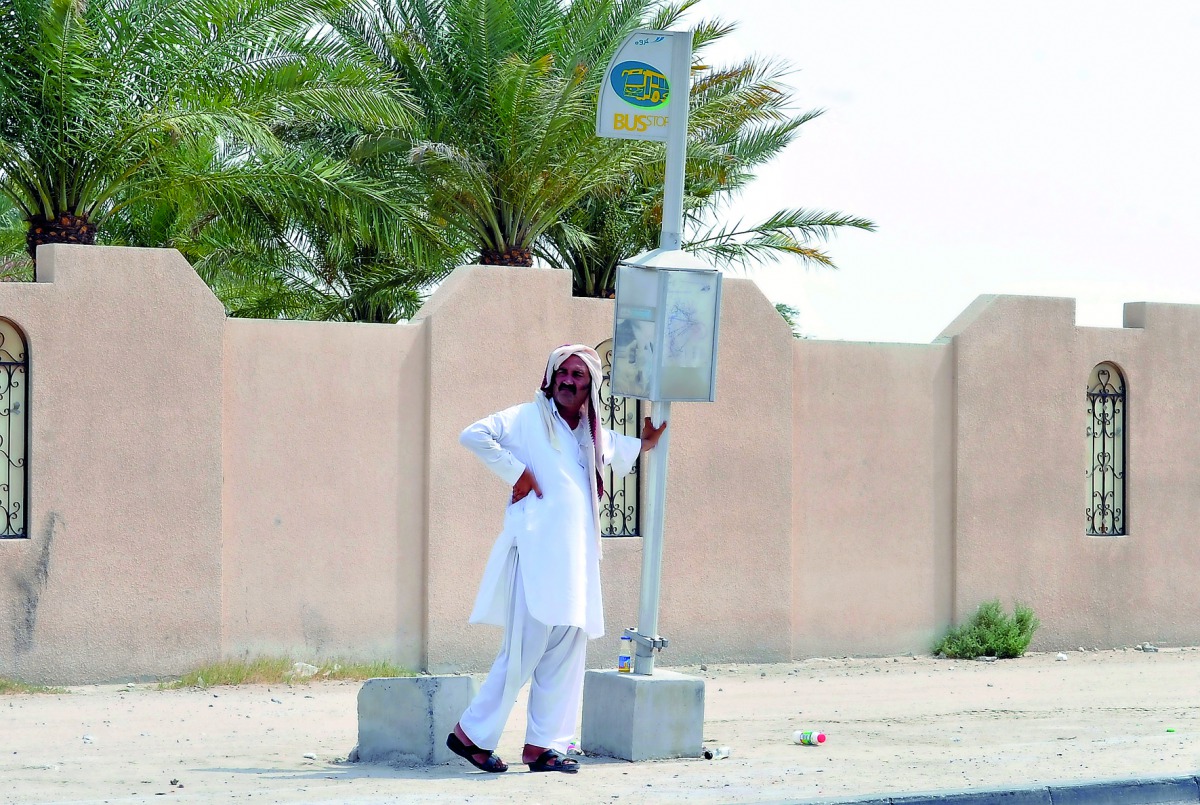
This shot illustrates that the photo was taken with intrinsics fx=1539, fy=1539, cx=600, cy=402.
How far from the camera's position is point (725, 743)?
7.61 m

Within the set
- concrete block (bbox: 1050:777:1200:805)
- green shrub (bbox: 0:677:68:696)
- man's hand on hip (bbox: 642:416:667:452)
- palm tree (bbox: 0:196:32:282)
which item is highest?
palm tree (bbox: 0:196:32:282)

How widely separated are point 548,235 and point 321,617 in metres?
7.70

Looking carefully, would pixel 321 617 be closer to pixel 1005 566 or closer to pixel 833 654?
pixel 833 654

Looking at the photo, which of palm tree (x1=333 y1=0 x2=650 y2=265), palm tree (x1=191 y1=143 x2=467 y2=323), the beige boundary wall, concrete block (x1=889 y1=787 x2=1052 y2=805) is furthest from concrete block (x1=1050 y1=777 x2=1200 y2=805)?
palm tree (x1=191 y1=143 x2=467 y2=323)

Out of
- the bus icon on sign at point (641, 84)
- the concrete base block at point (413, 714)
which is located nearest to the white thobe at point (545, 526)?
the concrete base block at point (413, 714)

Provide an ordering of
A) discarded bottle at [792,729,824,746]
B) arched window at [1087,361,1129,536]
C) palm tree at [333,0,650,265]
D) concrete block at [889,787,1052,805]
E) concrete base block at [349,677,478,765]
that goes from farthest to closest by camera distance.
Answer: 1. palm tree at [333,0,650,265]
2. arched window at [1087,361,1129,536]
3. discarded bottle at [792,729,824,746]
4. concrete base block at [349,677,478,765]
5. concrete block at [889,787,1052,805]

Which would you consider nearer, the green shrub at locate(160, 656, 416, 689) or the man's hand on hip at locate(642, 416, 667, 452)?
the man's hand on hip at locate(642, 416, 667, 452)

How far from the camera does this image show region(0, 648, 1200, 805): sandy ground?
624 centimetres

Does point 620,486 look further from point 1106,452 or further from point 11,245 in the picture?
point 11,245

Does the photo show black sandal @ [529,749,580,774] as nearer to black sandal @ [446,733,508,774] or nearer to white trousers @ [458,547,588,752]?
white trousers @ [458,547,588,752]

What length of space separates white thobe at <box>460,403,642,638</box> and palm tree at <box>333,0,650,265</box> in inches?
280

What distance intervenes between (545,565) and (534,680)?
0.53 metres

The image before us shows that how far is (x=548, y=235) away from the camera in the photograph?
16719 millimetres

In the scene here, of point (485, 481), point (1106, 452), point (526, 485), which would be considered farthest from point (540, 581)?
point (1106, 452)
